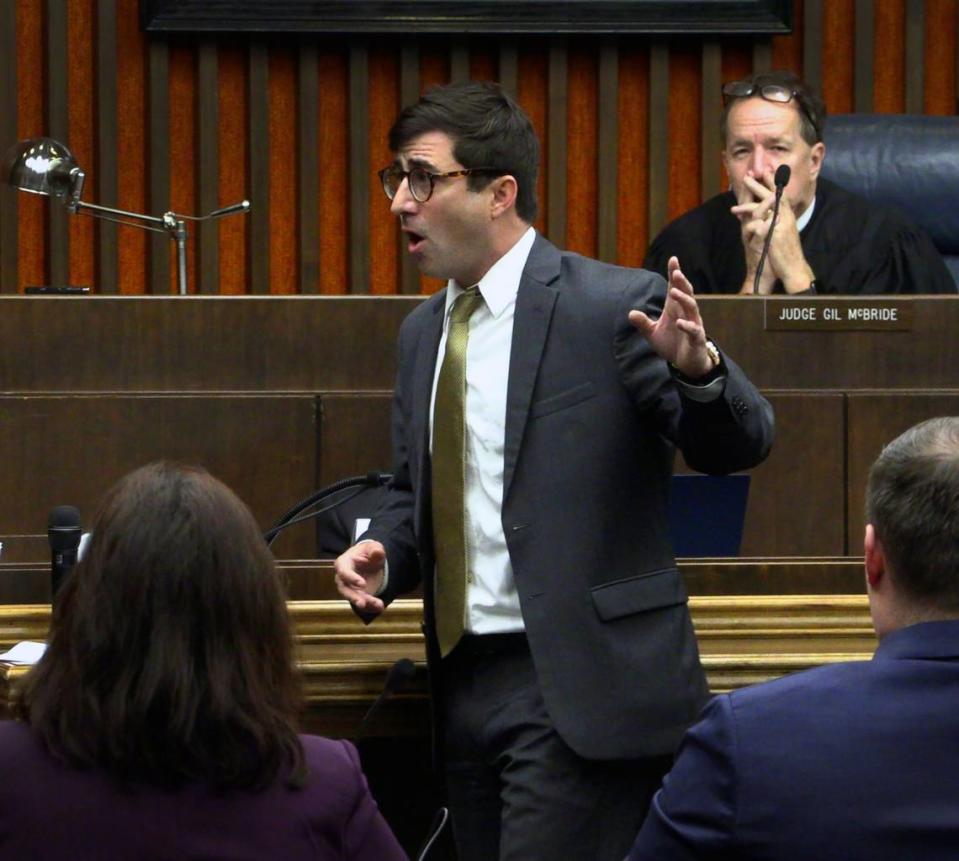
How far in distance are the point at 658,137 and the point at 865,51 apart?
0.65 meters

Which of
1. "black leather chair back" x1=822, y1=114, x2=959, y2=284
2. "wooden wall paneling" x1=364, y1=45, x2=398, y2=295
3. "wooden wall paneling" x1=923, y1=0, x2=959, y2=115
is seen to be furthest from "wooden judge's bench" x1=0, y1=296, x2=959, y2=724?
"wooden wall paneling" x1=923, y1=0, x2=959, y2=115

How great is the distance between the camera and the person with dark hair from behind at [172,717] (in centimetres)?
133

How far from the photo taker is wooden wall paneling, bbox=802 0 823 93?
207 inches

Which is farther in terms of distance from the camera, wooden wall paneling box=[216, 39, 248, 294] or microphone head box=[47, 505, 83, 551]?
wooden wall paneling box=[216, 39, 248, 294]

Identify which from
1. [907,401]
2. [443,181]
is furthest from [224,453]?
[907,401]

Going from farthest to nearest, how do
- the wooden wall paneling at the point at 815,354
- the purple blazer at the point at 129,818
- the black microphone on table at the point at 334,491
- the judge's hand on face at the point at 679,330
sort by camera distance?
1. the wooden wall paneling at the point at 815,354
2. the black microphone on table at the point at 334,491
3. the judge's hand on face at the point at 679,330
4. the purple blazer at the point at 129,818

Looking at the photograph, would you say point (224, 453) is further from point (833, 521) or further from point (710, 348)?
point (710, 348)

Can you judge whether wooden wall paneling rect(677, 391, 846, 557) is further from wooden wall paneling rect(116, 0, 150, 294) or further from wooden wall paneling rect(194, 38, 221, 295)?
wooden wall paneling rect(116, 0, 150, 294)

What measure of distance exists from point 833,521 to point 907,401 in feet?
0.82

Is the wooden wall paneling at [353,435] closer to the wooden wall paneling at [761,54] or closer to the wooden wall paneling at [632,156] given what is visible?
the wooden wall paneling at [632,156]

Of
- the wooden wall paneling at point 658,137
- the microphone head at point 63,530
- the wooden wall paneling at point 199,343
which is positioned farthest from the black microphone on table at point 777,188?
the microphone head at point 63,530

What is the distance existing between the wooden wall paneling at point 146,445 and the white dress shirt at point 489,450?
2.75 feet

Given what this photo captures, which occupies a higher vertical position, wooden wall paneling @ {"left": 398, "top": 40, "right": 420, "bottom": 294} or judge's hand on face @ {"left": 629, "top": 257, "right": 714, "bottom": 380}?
wooden wall paneling @ {"left": 398, "top": 40, "right": 420, "bottom": 294}

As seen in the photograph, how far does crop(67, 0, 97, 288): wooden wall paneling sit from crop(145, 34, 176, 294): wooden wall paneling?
0.17m
